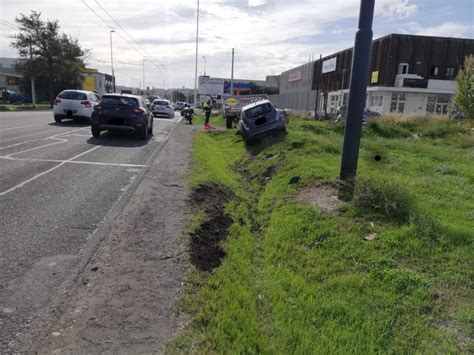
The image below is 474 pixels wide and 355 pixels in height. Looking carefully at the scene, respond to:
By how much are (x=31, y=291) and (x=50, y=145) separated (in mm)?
9419

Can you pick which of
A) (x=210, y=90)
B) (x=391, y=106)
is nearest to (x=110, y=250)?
(x=391, y=106)

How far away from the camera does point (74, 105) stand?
18.9 meters

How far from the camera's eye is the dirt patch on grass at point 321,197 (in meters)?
6.06

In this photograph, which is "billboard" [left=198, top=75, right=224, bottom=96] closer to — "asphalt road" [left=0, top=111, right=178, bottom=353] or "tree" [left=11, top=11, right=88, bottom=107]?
"tree" [left=11, top=11, right=88, bottom=107]

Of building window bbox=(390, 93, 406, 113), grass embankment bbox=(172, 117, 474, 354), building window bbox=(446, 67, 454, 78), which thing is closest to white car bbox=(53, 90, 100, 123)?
grass embankment bbox=(172, 117, 474, 354)

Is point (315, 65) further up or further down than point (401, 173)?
further up

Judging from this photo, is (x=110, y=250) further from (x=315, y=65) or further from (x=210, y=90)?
(x=210, y=90)

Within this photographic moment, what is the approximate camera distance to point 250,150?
1390 centimetres

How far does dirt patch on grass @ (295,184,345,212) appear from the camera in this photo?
6059 mm

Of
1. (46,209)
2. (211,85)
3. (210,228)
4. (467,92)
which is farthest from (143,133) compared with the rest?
(211,85)

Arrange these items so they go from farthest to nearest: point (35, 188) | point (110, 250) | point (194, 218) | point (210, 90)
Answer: point (210, 90) < point (35, 188) < point (194, 218) < point (110, 250)

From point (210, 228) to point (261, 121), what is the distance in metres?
9.39

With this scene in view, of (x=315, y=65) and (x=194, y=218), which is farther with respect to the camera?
(x=315, y=65)

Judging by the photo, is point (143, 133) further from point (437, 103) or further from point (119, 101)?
point (437, 103)
